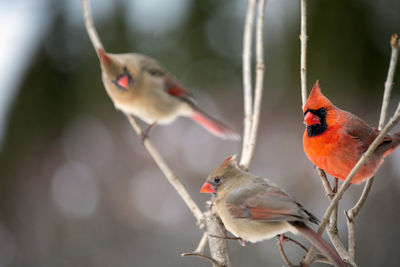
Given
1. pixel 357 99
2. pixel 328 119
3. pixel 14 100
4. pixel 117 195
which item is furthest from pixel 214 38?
pixel 328 119

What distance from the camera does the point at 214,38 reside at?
11.8 ft

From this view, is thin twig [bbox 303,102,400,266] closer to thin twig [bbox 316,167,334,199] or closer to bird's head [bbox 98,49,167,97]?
thin twig [bbox 316,167,334,199]

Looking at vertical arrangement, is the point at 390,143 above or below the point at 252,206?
above

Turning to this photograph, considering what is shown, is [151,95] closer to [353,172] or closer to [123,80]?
[123,80]

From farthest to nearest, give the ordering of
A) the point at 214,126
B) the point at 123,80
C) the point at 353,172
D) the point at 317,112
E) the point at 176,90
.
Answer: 1. the point at 176,90
2. the point at 214,126
3. the point at 123,80
4. the point at 317,112
5. the point at 353,172

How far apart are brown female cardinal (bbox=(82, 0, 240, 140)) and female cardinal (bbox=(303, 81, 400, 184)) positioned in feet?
2.19

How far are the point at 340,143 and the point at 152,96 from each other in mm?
1064

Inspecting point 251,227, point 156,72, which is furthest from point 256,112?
point 156,72

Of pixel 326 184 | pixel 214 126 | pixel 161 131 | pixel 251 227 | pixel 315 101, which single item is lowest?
pixel 161 131

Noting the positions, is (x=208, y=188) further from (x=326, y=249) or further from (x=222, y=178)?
(x=326, y=249)

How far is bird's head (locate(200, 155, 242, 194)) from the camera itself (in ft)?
4.30

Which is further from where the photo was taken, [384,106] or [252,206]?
[252,206]

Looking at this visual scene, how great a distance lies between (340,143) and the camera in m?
1.33

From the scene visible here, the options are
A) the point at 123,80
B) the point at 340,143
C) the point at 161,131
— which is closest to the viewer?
the point at 340,143
